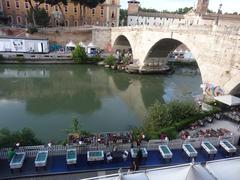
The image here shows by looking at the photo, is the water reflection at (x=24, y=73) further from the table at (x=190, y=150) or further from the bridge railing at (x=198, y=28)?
the table at (x=190, y=150)

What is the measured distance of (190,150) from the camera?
8562 mm

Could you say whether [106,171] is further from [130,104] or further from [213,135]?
[130,104]

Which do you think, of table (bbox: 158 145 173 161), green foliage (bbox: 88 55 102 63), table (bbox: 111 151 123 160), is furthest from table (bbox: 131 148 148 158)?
green foliage (bbox: 88 55 102 63)

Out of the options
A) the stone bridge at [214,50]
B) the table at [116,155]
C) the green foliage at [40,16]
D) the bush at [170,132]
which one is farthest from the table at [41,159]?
the green foliage at [40,16]

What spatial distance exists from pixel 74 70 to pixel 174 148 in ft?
64.1

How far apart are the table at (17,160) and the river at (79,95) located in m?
3.24

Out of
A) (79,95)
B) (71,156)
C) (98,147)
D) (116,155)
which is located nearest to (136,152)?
(116,155)

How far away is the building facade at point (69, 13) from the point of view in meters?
39.8

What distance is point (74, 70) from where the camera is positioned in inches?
1040

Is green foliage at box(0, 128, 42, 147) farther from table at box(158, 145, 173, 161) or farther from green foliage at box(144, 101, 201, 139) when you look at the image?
table at box(158, 145, 173, 161)

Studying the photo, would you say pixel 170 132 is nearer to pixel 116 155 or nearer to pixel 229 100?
pixel 116 155

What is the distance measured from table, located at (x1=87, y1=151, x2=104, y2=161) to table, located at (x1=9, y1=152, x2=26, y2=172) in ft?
7.27

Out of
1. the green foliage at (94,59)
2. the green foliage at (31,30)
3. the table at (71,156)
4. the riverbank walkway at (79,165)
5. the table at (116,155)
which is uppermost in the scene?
the green foliage at (31,30)

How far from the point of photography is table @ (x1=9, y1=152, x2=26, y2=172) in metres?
7.17
